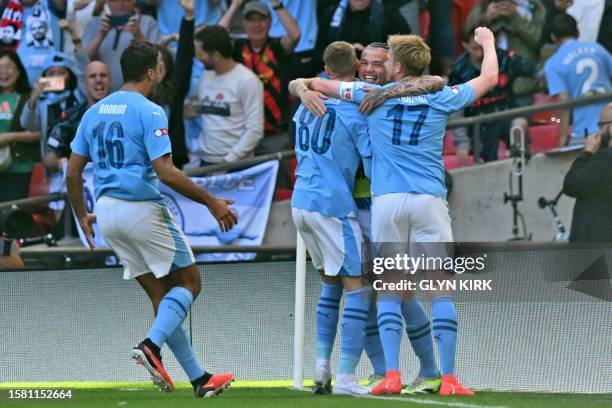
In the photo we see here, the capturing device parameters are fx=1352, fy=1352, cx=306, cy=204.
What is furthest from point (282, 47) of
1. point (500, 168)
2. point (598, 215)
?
point (598, 215)

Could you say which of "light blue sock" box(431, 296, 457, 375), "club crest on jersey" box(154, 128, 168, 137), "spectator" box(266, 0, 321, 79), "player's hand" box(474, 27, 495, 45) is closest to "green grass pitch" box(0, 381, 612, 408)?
"light blue sock" box(431, 296, 457, 375)

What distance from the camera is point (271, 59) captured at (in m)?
13.6

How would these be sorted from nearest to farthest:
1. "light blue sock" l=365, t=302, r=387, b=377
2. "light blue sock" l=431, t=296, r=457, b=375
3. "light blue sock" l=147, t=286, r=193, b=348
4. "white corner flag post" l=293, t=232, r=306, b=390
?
"light blue sock" l=431, t=296, r=457, b=375, "light blue sock" l=147, t=286, r=193, b=348, "light blue sock" l=365, t=302, r=387, b=377, "white corner flag post" l=293, t=232, r=306, b=390

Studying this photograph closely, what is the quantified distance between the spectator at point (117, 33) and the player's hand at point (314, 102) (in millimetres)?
5977

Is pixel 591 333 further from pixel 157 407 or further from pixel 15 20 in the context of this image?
pixel 15 20

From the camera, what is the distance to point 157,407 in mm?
7207

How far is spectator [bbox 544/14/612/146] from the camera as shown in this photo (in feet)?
40.9

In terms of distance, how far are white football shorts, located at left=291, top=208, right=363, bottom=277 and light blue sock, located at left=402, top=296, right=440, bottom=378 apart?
1.22 feet

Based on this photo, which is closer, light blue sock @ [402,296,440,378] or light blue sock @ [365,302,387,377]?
light blue sock @ [402,296,440,378]

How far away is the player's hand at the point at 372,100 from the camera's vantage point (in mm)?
7848

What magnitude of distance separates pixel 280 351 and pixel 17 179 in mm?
5421

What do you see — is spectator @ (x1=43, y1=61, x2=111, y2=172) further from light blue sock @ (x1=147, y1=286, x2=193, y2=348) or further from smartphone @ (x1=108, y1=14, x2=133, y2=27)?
light blue sock @ (x1=147, y1=286, x2=193, y2=348)

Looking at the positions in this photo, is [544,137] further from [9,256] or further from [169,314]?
[169,314]

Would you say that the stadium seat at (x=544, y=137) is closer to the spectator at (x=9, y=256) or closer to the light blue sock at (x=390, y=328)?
the spectator at (x=9, y=256)
